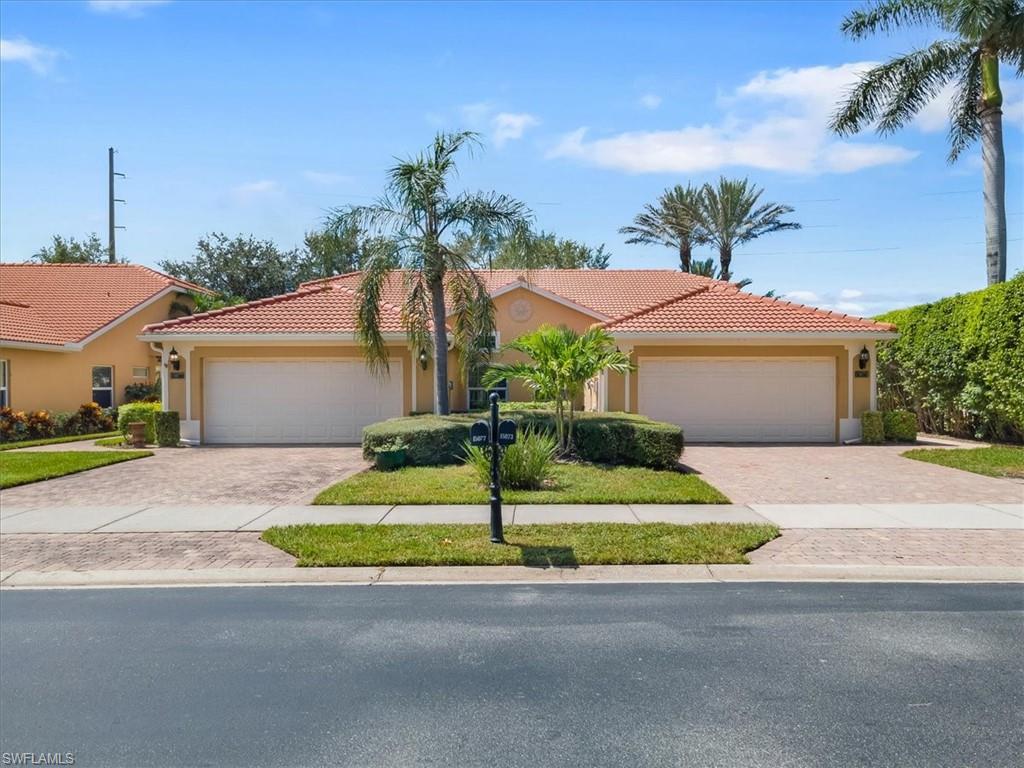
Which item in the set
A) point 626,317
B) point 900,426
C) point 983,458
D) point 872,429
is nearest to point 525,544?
point 983,458

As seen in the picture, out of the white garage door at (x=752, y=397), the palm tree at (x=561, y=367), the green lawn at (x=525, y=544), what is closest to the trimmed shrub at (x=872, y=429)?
the white garage door at (x=752, y=397)

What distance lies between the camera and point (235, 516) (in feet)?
31.1

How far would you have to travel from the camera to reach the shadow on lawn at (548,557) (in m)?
7.16

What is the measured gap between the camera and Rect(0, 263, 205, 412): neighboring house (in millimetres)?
22703

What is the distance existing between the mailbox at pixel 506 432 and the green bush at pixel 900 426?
14.6 m

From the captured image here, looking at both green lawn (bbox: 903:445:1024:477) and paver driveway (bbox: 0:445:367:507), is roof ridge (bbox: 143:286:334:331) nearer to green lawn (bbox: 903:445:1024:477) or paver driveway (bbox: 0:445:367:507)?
paver driveway (bbox: 0:445:367:507)

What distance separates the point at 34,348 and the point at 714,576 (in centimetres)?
2305

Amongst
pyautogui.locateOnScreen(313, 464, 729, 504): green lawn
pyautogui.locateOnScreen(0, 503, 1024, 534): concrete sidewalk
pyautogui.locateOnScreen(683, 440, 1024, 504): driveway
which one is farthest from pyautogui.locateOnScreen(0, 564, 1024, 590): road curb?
pyautogui.locateOnScreen(683, 440, 1024, 504): driveway

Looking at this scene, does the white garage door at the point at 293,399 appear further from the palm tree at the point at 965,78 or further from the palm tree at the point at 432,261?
the palm tree at the point at 965,78

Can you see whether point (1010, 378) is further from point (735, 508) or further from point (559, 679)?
point (559, 679)

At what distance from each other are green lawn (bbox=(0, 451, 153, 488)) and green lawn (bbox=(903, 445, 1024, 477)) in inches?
656

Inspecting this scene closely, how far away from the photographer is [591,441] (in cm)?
1379

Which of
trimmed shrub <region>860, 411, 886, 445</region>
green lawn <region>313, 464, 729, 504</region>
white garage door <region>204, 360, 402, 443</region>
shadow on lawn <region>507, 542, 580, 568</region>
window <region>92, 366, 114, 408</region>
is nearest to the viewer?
shadow on lawn <region>507, 542, 580, 568</region>

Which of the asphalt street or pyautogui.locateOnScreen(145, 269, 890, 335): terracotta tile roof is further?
pyautogui.locateOnScreen(145, 269, 890, 335): terracotta tile roof
